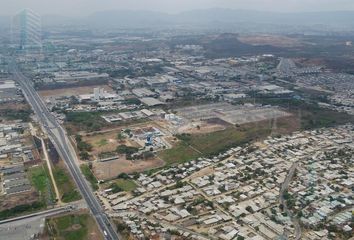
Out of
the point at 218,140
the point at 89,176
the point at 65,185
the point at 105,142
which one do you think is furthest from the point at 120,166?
the point at 218,140

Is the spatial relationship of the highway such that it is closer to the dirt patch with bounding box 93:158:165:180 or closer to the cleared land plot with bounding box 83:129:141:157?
the dirt patch with bounding box 93:158:165:180

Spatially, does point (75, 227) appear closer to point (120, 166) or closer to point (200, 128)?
point (120, 166)

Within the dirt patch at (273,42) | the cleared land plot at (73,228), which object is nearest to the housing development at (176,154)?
the cleared land plot at (73,228)

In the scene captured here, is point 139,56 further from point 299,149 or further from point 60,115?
point 299,149

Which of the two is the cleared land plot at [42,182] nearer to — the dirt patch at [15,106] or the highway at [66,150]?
the highway at [66,150]

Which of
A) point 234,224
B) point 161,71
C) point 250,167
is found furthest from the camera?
point 161,71

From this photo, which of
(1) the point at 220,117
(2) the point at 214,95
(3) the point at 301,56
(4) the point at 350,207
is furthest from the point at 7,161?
(3) the point at 301,56

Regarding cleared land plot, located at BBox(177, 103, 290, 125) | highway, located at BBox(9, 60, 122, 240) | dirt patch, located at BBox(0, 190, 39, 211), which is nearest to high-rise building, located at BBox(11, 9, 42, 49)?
highway, located at BBox(9, 60, 122, 240)
